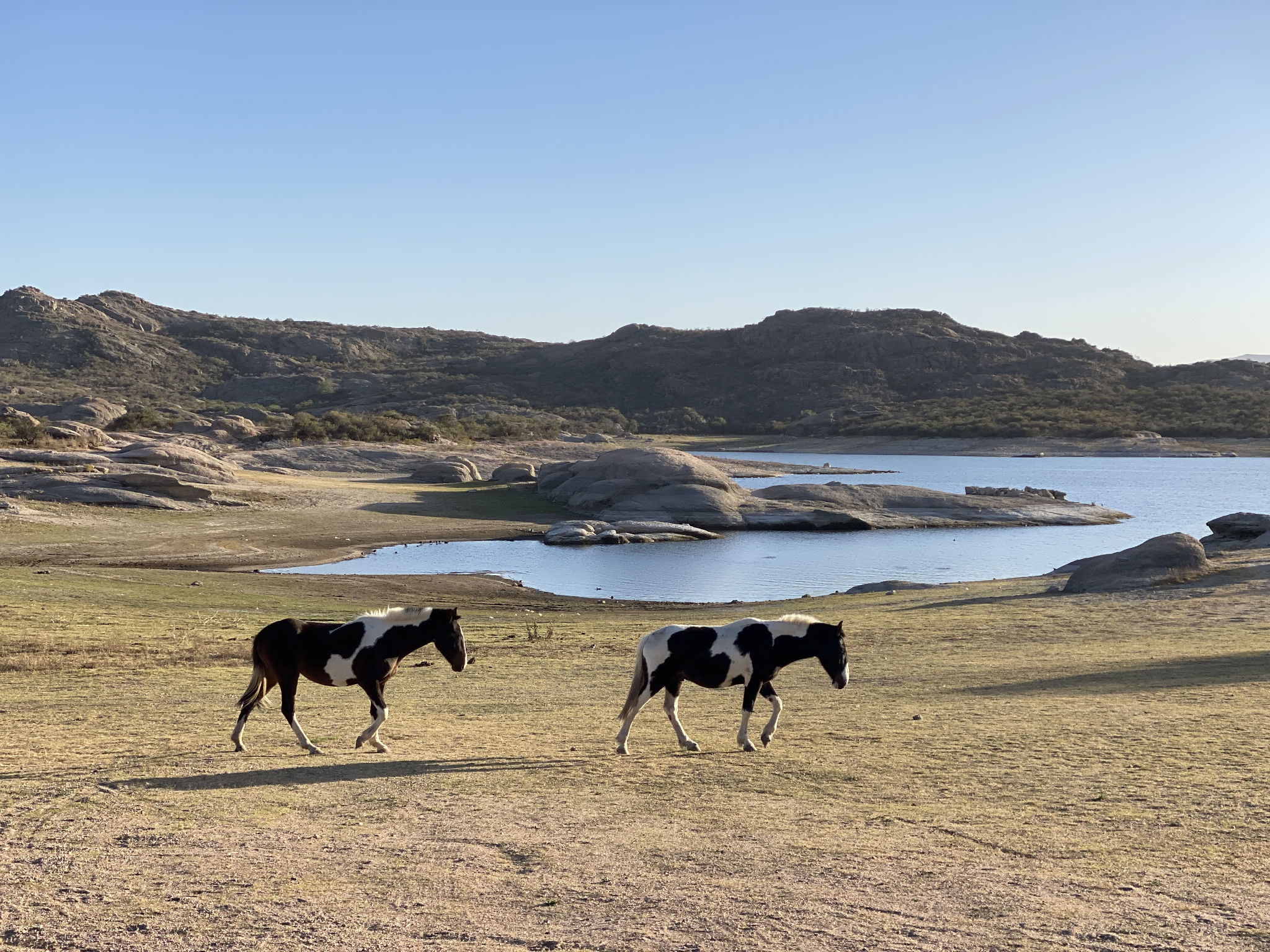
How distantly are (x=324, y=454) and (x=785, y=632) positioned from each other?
67.6 meters

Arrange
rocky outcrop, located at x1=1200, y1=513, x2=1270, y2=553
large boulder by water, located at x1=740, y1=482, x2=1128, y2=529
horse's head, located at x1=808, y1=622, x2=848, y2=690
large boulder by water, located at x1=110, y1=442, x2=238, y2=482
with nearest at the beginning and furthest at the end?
horse's head, located at x1=808, y1=622, x2=848, y2=690 → rocky outcrop, located at x1=1200, y1=513, x2=1270, y2=553 → large boulder by water, located at x1=110, y1=442, x2=238, y2=482 → large boulder by water, located at x1=740, y1=482, x2=1128, y2=529

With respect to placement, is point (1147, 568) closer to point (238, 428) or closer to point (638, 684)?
point (638, 684)

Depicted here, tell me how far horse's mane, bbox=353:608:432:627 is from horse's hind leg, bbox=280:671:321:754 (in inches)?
33.6

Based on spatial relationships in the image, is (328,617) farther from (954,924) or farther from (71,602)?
(954,924)

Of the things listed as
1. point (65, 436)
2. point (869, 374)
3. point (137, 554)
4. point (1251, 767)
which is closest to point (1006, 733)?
point (1251, 767)

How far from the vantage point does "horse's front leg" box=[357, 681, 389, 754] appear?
445 inches

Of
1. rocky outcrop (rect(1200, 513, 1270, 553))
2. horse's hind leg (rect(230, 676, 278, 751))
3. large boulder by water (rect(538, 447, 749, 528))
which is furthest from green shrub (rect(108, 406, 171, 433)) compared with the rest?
horse's hind leg (rect(230, 676, 278, 751))

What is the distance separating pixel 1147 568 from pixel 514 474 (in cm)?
4740

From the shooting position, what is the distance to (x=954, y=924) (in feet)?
21.7

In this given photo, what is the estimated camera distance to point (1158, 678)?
16438 mm

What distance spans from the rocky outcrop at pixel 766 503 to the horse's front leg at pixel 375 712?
43.5 metres

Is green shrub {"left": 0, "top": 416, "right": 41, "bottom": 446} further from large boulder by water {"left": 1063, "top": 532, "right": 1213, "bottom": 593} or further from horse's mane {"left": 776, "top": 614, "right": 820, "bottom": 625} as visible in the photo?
horse's mane {"left": 776, "top": 614, "right": 820, "bottom": 625}

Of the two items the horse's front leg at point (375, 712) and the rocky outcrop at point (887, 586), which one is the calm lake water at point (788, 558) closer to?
the rocky outcrop at point (887, 586)

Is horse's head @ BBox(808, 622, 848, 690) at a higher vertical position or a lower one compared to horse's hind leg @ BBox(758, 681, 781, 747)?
higher
